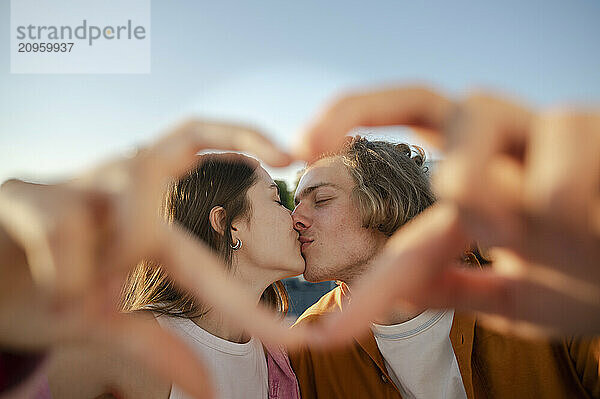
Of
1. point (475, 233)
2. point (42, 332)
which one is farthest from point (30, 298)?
point (475, 233)

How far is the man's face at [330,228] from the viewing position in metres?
0.59

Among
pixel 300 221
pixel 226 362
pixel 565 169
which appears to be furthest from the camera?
pixel 300 221

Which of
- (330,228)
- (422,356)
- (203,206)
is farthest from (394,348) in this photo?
(203,206)

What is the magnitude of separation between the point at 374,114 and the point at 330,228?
1.55 feet

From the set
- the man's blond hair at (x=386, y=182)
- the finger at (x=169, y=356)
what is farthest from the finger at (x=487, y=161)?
the man's blond hair at (x=386, y=182)

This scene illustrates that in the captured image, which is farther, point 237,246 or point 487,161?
point 237,246

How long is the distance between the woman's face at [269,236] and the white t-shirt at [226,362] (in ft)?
0.28

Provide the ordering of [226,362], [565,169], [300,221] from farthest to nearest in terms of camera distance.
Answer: [300,221] → [226,362] → [565,169]

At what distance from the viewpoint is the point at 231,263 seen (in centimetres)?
54

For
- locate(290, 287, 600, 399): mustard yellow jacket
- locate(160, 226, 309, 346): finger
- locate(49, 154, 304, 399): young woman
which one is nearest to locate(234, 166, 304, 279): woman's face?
locate(49, 154, 304, 399): young woman

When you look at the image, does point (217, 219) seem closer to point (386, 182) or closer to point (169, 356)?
point (386, 182)

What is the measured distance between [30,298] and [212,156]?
43cm

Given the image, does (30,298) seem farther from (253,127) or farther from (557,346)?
(557,346)

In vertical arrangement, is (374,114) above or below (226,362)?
above
